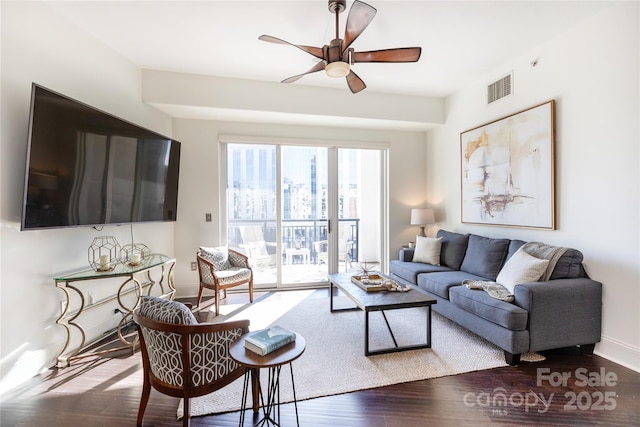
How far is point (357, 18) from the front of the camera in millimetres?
1962

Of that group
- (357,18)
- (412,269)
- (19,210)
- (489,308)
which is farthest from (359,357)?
(19,210)

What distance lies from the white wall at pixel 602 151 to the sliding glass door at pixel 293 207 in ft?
8.26

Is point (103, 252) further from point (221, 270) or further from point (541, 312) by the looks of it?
point (541, 312)

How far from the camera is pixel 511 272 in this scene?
266 centimetres

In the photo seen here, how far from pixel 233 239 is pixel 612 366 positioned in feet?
14.3

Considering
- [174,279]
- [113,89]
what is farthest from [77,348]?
[113,89]

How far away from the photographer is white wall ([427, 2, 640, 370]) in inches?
90.7

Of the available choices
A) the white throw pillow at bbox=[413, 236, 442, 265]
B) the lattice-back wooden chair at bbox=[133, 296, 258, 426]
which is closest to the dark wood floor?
the lattice-back wooden chair at bbox=[133, 296, 258, 426]

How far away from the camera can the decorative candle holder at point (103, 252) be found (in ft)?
8.37

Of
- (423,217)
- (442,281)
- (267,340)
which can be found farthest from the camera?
(423,217)

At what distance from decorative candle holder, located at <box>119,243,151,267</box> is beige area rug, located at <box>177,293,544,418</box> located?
126 cm

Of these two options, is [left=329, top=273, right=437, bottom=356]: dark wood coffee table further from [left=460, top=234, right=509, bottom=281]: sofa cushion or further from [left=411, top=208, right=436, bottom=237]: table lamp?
[left=411, top=208, right=436, bottom=237]: table lamp

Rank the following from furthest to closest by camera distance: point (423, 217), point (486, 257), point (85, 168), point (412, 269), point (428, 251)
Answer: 1. point (423, 217)
2. point (428, 251)
3. point (412, 269)
4. point (486, 257)
5. point (85, 168)

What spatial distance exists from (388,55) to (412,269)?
2.54 metres
